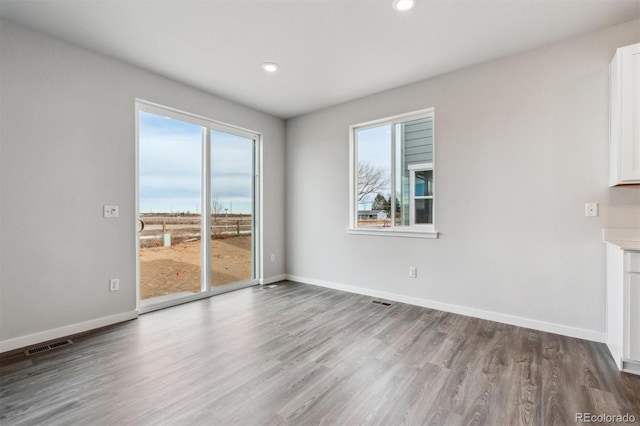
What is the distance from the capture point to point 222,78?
3.54 metres

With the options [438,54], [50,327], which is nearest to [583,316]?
[438,54]

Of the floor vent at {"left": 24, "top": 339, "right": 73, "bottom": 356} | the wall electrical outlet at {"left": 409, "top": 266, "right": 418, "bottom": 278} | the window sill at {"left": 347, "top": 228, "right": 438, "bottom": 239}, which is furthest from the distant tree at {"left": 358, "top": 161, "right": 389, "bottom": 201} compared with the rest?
the floor vent at {"left": 24, "top": 339, "right": 73, "bottom": 356}

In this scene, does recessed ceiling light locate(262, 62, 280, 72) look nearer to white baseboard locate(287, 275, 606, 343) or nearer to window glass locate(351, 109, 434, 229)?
window glass locate(351, 109, 434, 229)

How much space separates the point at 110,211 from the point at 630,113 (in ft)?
15.8

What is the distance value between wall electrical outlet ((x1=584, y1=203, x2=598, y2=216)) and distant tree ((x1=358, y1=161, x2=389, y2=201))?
211 centimetres

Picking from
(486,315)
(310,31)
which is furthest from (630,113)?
(310,31)

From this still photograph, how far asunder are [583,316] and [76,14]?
17.0ft

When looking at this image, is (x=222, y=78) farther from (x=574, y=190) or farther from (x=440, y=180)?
(x=574, y=190)

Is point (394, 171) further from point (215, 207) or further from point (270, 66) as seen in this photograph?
point (215, 207)

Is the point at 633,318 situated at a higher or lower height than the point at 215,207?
lower

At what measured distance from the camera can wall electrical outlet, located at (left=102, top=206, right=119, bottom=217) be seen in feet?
9.96

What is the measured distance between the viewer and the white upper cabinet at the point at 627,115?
2.25 m

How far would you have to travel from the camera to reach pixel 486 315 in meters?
3.17

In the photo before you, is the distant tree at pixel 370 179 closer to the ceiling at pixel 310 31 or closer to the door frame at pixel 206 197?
the ceiling at pixel 310 31
